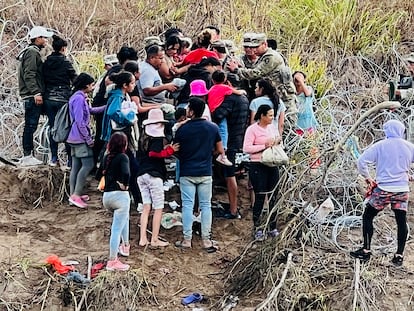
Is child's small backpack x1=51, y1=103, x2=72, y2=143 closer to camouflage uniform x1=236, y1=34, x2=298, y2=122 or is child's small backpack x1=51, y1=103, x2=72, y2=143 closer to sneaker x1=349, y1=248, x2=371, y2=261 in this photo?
camouflage uniform x1=236, y1=34, x2=298, y2=122

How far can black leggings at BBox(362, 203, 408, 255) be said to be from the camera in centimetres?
744

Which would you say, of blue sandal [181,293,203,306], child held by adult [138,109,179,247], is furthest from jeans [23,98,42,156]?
blue sandal [181,293,203,306]

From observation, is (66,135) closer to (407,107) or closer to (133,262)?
(133,262)

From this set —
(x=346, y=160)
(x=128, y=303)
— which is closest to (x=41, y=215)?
(x=128, y=303)

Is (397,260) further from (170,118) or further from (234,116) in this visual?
(170,118)

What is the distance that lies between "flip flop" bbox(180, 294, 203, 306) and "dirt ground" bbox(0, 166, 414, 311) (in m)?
0.05

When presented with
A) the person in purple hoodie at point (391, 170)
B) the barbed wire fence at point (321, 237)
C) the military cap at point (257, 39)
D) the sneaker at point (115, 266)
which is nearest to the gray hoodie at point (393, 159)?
the person in purple hoodie at point (391, 170)

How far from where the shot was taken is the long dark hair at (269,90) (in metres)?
8.36

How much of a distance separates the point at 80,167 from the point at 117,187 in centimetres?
162

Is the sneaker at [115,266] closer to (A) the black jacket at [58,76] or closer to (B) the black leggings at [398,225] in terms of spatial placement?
(B) the black leggings at [398,225]

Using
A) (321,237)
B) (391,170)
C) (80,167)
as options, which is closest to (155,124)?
(80,167)

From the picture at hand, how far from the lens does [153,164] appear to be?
7918 mm

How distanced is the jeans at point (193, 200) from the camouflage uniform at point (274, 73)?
1.51 metres

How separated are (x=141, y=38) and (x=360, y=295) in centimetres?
668
